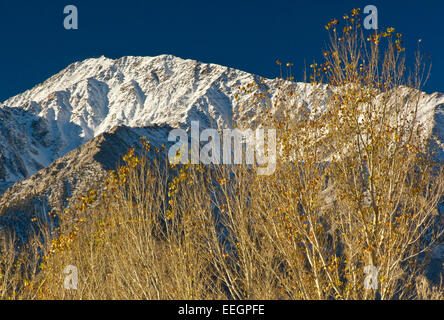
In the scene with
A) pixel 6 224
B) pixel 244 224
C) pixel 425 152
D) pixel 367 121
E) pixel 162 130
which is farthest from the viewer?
pixel 162 130

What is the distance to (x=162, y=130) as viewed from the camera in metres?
174

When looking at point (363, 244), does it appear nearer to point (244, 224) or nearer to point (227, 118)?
point (244, 224)

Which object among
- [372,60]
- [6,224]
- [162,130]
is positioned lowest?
[6,224]

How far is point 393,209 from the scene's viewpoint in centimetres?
930

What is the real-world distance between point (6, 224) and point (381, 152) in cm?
7343

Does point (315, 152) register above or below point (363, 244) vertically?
above

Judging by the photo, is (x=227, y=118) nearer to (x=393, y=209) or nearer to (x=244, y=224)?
(x=244, y=224)

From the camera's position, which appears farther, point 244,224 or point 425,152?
point 244,224

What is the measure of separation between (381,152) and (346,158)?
81 centimetres

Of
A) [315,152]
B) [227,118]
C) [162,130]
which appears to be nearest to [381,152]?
[315,152]

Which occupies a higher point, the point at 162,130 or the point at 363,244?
the point at 162,130
